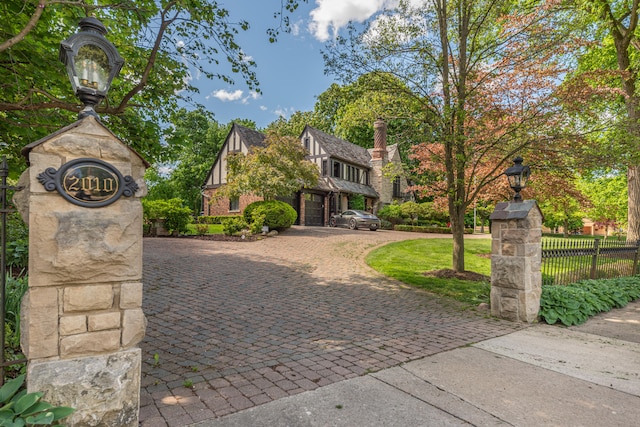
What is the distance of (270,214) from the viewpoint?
17.0 metres

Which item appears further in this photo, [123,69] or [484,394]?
[123,69]

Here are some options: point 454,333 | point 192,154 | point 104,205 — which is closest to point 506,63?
point 454,333

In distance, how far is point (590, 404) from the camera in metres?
2.94

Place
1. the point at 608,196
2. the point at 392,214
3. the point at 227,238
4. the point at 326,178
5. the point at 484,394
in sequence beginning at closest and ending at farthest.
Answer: the point at 484,394 → the point at 227,238 → the point at 608,196 → the point at 326,178 → the point at 392,214

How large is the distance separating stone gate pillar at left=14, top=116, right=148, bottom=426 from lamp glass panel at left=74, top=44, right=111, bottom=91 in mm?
561

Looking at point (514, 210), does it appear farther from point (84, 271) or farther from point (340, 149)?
point (340, 149)

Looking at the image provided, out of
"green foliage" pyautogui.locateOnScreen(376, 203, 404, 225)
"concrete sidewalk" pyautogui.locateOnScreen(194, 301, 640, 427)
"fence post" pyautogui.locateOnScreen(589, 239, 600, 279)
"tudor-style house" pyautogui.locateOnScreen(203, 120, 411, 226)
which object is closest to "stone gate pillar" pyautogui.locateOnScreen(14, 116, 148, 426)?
"concrete sidewalk" pyautogui.locateOnScreen(194, 301, 640, 427)

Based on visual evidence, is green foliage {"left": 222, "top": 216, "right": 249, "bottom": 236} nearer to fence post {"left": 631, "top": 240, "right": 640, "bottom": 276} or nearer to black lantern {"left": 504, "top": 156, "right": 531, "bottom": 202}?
black lantern {"left": 504, "top": 156, "right": 531, "bottom": 202}

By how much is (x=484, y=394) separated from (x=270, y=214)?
14.6 metres

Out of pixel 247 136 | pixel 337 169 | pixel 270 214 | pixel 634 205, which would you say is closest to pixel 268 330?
pixel 270 214

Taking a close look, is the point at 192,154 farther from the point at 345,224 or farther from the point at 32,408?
the point at 32,408

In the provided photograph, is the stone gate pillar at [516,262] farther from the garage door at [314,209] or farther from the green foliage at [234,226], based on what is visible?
the garage door at [314,209]

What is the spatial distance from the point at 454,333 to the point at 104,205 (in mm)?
4654

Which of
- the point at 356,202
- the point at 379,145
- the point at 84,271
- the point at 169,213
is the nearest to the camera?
the point at 84,271
